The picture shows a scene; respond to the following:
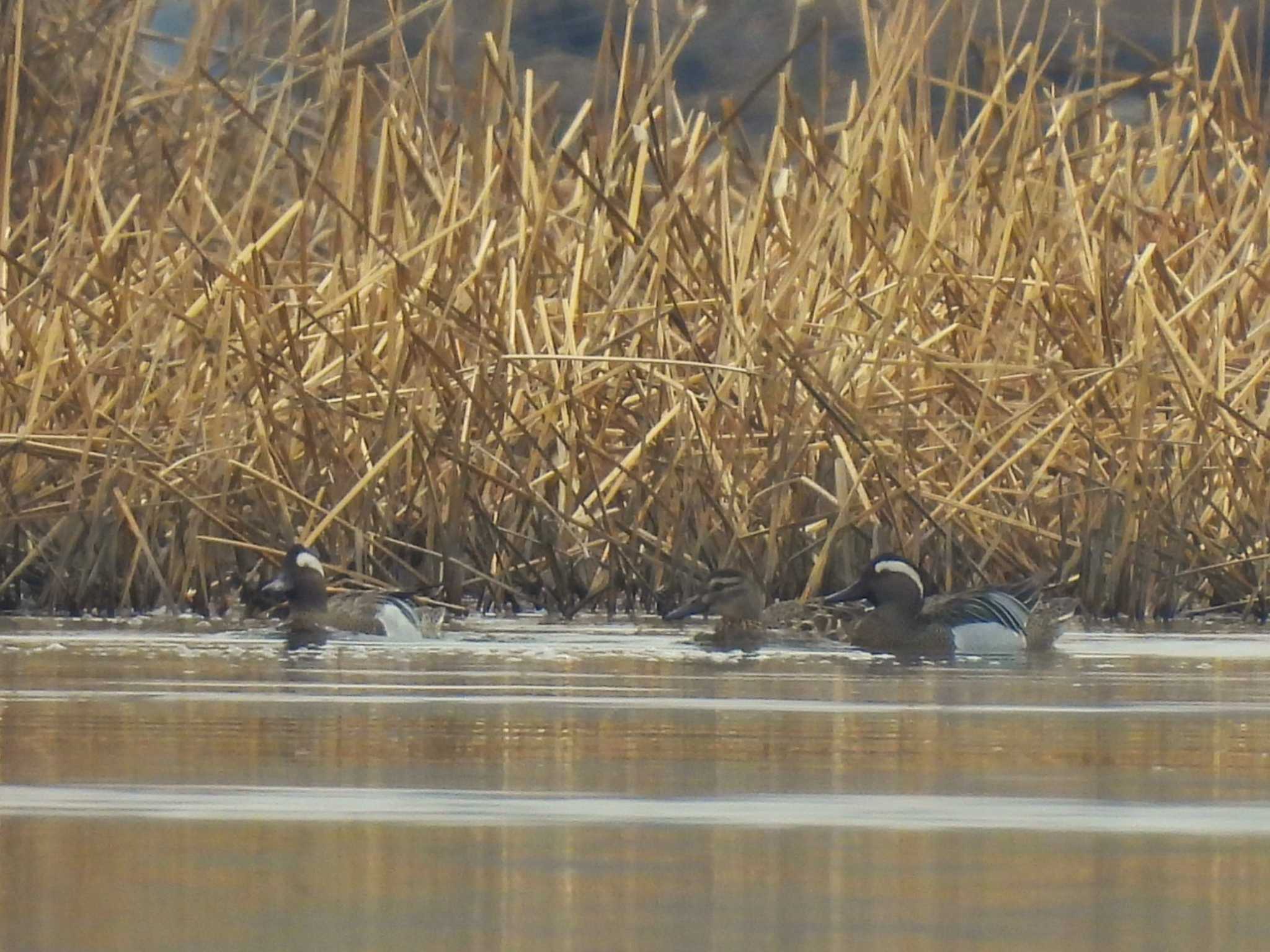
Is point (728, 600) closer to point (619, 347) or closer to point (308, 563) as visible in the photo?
point (308, 563)

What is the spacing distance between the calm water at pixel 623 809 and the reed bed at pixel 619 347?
207 cm

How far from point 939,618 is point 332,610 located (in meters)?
1.62

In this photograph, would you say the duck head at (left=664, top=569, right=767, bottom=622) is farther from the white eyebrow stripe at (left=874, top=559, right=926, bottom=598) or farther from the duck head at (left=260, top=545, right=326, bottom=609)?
the duck head at (left=260, top=545, right=326, bottom=609)

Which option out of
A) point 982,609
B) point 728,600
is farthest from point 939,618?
point 728,600

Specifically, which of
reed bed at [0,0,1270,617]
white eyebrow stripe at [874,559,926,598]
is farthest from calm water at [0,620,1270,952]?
reed bed at [0,0,1270,617]

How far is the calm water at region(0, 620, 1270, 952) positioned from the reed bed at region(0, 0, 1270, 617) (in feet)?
6.80

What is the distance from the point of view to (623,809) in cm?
458

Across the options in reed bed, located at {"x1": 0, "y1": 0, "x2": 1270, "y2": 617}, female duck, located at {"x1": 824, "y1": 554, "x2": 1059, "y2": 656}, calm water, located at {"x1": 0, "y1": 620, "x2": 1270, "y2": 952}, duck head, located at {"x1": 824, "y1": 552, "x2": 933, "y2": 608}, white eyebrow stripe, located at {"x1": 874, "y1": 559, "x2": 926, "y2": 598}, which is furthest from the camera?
reed bed, located at {"x1": 0, "y1": 0, "x2": 1270, "y2": 617}

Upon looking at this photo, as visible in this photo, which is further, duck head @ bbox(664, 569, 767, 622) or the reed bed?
Answer: the reed bed

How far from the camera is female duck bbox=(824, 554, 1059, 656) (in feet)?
29.2

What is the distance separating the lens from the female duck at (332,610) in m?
9.05

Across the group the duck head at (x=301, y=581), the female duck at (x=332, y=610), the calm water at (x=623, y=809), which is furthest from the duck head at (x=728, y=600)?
the calm water at (x=623, y=809)

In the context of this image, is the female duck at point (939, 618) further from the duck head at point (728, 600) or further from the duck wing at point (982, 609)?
the duck head at point (728, 600)

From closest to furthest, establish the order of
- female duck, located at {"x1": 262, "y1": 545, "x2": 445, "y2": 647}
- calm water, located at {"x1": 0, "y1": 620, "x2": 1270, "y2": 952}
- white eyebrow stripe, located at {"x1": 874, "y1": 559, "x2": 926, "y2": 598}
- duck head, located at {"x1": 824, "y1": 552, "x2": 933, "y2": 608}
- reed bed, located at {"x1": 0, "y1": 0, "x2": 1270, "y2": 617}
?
calm water, located at {"x1": 0, "y1": 620, "x2": 1270, "y2": 952}
female duck, located at {"x1": 262, "y1": 545, "x2": 445, "y2": 647}
duck head, located at {"x1": 824, "y1": 552, "x2": 933, "y2": 608}
white eyebrow stripe, located at {"x1": 874, "y1": 559, "x2": 926, "y2": 598}
reed bed, located at {"x1": 0, "y1": 0, "x2": 1270, "y2": 617}
